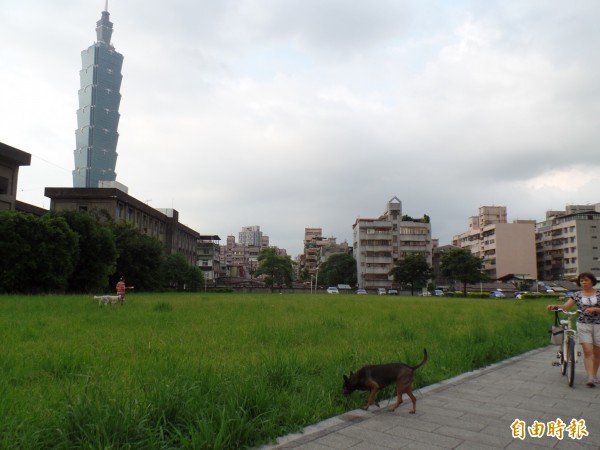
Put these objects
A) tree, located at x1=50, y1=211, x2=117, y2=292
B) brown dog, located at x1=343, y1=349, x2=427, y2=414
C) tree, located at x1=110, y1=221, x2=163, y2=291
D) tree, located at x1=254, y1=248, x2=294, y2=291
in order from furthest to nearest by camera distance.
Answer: tree, located at x1=254, y1=248, x2=294, y2=291 → tree, located at x1=110, y1=221, x2=163, y2=291 → tree, located at x1=50, y1=211, x2=117, y2=292 → brown dog, located at x1=343, y1=349, x2=427, y2=414

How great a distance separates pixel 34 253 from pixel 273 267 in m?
57.5

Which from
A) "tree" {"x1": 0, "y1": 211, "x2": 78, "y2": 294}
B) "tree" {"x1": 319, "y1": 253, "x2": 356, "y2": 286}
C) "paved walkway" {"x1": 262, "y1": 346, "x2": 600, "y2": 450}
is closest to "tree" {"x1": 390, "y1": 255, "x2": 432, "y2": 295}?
"tree" {"x1": 319, "y1": 253, "x2": 356, "y2": 286}

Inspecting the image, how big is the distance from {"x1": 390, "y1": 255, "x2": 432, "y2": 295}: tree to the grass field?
68569 millimetres

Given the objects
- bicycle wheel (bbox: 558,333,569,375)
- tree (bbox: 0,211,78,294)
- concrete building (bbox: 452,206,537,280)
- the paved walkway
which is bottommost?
the paved walkway

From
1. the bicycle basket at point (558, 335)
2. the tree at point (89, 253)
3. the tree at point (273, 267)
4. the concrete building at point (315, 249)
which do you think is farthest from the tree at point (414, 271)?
the bicycle basket at point (558, 335)

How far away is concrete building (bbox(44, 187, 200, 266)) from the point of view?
63.8m


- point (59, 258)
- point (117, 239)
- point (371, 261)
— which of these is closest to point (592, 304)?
point (59, 258)

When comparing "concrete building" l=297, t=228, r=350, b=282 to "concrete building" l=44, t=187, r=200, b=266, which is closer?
"concrete building" l=44, t=187, r=200, b=266

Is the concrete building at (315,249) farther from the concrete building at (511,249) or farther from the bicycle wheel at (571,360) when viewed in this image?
the bicycle wheel at (571,360)

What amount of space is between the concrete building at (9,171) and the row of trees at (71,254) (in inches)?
178

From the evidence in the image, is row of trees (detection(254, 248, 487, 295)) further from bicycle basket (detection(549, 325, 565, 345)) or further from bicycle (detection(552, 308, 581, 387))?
bicycle basket (detection(549, 325, 565, 345))

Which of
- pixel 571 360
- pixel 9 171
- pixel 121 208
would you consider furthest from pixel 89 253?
pixel 571 360

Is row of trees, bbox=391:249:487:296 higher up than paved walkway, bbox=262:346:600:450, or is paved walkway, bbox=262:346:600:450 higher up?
row of trees, bbox=391:249:487:296

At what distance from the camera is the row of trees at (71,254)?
114 feet
